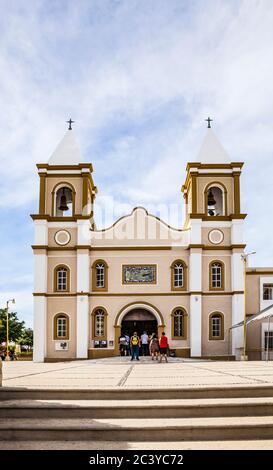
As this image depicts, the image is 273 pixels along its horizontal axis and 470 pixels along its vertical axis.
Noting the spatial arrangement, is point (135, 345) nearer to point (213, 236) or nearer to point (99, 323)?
point (99, 323)

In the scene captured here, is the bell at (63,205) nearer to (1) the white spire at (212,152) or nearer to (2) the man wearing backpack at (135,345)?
(1) the white spire at (212,152)

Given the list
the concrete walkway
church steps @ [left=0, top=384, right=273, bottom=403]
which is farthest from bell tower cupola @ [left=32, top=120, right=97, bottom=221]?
church steps @ [left=0, top=384, right=273, bottom=403]

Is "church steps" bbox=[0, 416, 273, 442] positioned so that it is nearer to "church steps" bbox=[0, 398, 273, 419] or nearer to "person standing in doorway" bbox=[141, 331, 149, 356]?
"church steps" bbox=[0, 398, 273, 419]

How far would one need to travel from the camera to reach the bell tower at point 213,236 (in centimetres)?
3638

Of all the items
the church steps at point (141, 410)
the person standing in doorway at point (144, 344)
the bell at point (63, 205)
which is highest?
the bell at point (63, 205)

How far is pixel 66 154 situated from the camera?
39.4m

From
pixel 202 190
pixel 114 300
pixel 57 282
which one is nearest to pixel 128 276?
pixel 114 300

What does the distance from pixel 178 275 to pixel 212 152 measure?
27.2ft

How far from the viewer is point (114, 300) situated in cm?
3716

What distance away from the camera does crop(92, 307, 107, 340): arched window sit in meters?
36.8

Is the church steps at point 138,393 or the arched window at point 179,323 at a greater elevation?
the church steps at point 138,393

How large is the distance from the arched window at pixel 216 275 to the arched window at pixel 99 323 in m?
6.72

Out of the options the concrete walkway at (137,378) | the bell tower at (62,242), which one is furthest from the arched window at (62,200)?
the concrete walkway at (137,378)

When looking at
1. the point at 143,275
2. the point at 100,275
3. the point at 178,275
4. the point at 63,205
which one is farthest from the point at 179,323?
the point at 63,205
